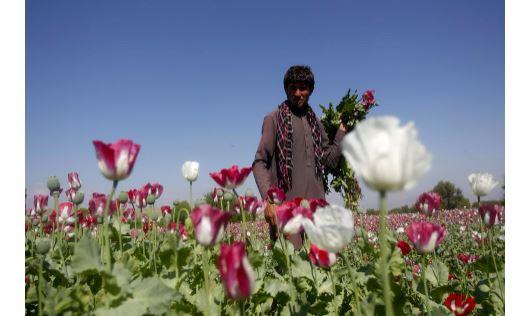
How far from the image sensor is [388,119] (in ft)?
2.39

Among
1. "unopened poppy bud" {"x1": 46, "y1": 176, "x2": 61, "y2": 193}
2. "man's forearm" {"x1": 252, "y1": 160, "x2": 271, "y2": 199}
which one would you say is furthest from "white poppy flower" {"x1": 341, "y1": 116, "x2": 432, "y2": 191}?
"man's forearm" {"x1": 252, "y1": 160, "x2": 271, "y2": 199}

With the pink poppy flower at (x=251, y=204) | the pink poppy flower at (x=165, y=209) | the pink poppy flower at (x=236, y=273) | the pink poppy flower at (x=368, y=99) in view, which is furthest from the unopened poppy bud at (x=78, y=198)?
the pink poppy flower at (x=368, y=99)

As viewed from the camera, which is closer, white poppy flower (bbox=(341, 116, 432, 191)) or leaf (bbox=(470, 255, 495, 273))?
white poppy flower (bbox=(341, 116, 432, 191))

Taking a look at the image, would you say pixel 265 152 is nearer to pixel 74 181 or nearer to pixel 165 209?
pixel 165 209

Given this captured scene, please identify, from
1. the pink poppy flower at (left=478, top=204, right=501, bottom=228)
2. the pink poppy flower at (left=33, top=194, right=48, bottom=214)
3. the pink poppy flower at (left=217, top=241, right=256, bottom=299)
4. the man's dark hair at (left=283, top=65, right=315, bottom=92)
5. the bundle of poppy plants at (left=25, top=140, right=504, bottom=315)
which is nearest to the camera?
the pink poppy flower at (left=217, top=241, right=256, bottom=299)

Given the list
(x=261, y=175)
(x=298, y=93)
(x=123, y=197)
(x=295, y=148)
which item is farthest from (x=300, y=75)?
(x=123, y=197)

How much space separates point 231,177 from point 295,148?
5.88 ft

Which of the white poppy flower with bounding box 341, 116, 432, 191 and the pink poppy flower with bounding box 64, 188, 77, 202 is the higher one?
the white poppy flower with bounding box 341, 116, 432, 191

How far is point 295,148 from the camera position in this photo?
347cm

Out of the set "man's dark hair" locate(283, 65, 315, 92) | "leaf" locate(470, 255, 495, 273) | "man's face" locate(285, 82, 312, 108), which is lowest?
"leaf" locate(470, 255, 495, 273)

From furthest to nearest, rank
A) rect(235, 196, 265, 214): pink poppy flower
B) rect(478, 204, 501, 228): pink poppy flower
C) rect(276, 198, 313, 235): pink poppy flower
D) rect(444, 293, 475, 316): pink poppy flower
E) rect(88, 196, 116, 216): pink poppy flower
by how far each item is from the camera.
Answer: rect(88, 196, 116, 216): pink poppy flower, rect(235, 196, 265, 214): pink poppy flower, rect(478, 204, 501, 228): pink poppy flower, rect(444, 293, 475, 316): pink poppy flower, rect(276, 198, 313, 235): pink poppy flower

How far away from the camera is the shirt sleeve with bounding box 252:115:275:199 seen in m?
3.31

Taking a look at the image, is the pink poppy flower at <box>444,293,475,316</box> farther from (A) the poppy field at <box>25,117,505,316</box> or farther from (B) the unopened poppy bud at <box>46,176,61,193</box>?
(B) the unopened poppy bud at <box>46,176,61,193</box>

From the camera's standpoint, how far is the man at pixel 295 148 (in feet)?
11.1
